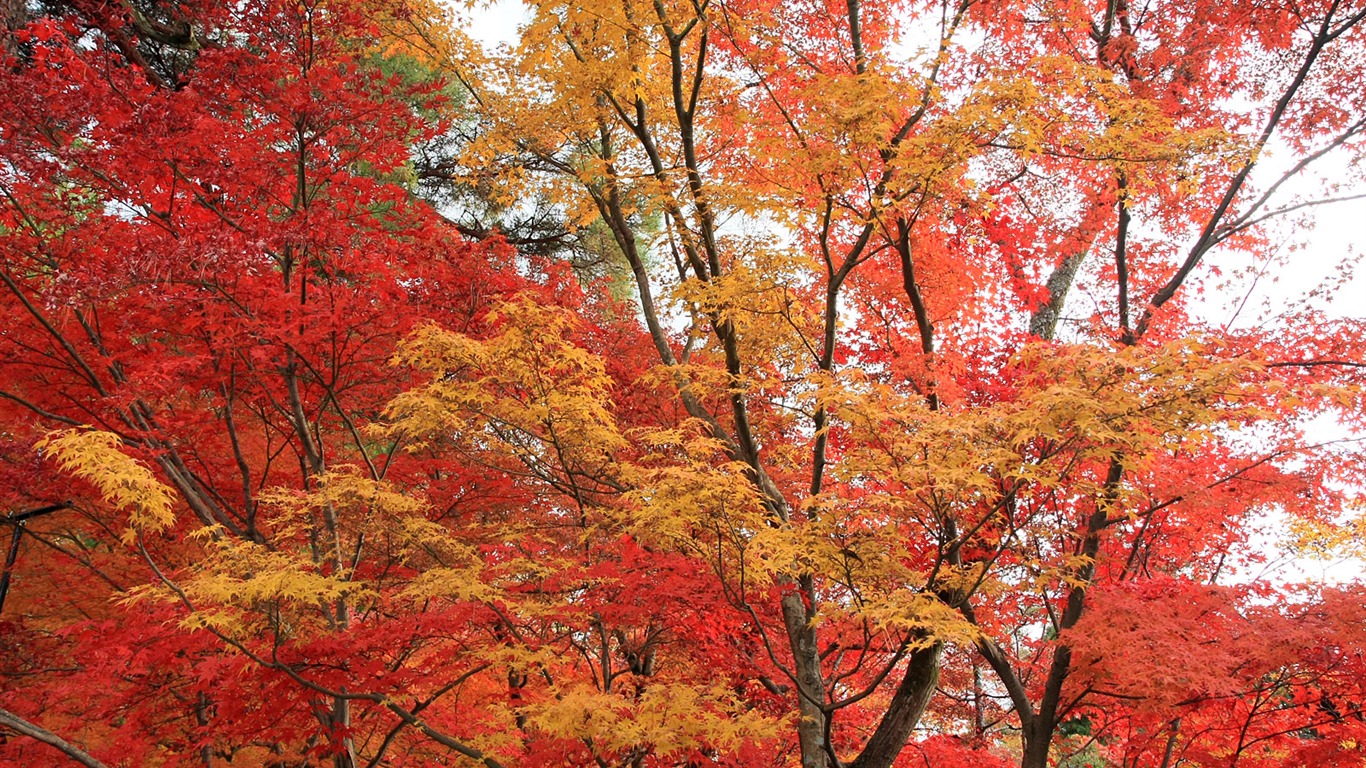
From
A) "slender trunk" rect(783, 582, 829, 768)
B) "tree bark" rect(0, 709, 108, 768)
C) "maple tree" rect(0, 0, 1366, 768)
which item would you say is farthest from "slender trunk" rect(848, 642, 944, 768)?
"tree bark" rect(0, 709, 108, 768)

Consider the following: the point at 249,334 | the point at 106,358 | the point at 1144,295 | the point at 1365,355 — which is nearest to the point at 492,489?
the point at 249,334

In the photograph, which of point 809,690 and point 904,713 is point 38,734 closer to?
point 809,690

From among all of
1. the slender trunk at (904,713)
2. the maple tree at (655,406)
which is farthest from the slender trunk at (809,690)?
the slender trunk at (904,713)

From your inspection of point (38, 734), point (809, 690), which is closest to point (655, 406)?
point (809, 690)

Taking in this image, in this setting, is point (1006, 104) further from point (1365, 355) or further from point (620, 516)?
point (1365, 355)

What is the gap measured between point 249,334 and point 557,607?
307 cm

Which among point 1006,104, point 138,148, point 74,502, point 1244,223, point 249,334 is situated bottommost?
point 74,502

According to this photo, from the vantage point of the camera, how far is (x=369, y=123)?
5910 mm

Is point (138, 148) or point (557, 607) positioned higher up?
A: point (138, 148)

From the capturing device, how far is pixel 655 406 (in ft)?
26.5

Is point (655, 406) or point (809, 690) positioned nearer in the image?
point (809, 690)

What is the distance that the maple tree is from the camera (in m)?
4.68

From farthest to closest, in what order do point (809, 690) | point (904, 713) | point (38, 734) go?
point (904, 713) → point (809, 690) → point (38, 734)

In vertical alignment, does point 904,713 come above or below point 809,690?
above
